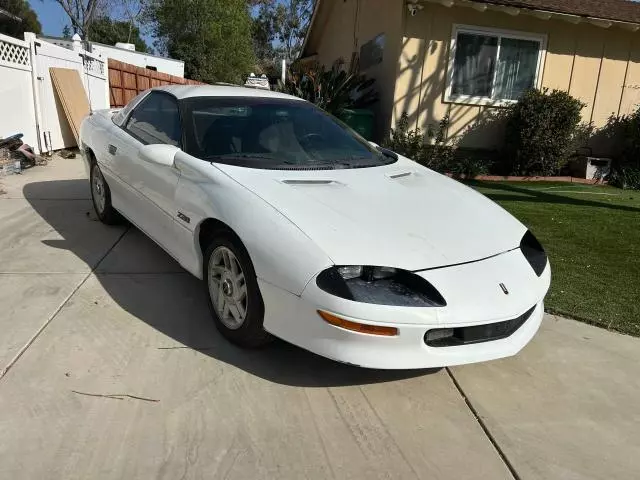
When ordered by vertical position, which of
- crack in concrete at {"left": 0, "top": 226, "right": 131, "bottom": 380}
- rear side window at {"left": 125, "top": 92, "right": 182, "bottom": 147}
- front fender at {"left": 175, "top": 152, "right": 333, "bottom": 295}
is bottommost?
crack in concrete at {"left": 0, "top": 226, "right": 131, "bottom": 380}

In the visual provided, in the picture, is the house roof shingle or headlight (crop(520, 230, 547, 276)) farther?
the house roof shingle

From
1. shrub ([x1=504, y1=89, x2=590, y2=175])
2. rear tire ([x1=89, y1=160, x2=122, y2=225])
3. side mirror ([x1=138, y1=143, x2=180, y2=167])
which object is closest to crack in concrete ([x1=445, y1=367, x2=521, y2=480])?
side mirror ([x1=138, y1=143, x2=180, y2=167])

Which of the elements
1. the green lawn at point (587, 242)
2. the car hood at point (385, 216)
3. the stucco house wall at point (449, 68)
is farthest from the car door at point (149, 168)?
the stucco house wall at point (449, 68)

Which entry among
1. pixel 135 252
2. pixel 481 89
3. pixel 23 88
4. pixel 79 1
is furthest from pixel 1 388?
pixel 79 1

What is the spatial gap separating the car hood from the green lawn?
1245mm

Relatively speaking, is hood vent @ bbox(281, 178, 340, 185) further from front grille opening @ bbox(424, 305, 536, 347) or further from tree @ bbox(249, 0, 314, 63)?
tree @ bbox(249, 0, 314, 63)

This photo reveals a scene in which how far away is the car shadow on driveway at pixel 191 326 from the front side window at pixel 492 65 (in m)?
7.80

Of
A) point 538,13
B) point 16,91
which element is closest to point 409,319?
point 16,91

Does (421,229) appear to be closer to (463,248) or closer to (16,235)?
(463,248)

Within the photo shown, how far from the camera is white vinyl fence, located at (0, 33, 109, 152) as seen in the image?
28.5 feet

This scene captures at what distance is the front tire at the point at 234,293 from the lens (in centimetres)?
298

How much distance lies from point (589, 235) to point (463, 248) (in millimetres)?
4047

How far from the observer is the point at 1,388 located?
2.76 m

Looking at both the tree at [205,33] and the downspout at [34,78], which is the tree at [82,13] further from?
the downspout at [34,78]
